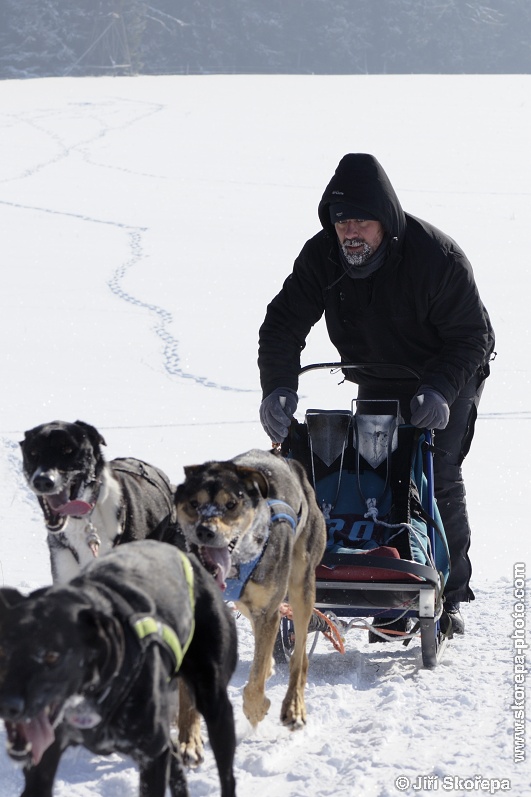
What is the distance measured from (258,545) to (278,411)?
112 centimetres

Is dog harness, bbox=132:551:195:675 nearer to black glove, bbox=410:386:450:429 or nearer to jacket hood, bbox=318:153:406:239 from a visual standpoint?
black glove, bbox=410:386:450:429

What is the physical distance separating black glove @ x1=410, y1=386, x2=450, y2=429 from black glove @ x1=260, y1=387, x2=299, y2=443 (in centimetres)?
50

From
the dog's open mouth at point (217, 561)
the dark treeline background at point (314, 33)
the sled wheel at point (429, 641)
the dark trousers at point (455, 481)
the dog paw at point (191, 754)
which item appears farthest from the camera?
the dark treeline background at point (314, 33)

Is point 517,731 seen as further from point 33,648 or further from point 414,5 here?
point 414,5

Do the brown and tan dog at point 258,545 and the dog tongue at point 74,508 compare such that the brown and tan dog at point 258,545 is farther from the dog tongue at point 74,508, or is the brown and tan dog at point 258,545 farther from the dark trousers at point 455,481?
the dark trousers at point 455,481

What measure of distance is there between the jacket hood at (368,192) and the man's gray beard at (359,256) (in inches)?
Answer: 4.5

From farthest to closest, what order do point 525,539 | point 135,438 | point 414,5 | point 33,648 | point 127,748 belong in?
1. point 414,5
2. point 135,438
3. point 525,539
4. point 127,748
5. point 33,648

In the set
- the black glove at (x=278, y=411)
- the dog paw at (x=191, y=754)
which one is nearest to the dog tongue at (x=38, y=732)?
the dog paw at (x=191, y=754)

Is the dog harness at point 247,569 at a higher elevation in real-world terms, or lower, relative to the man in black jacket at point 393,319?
lower

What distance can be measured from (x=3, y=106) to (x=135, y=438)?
Result: 81.1 ft

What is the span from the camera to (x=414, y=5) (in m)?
67.1

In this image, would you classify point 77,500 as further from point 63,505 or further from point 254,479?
point 254,479

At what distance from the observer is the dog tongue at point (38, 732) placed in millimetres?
2197

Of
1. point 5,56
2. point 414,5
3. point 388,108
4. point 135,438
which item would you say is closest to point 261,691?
point 135,438
